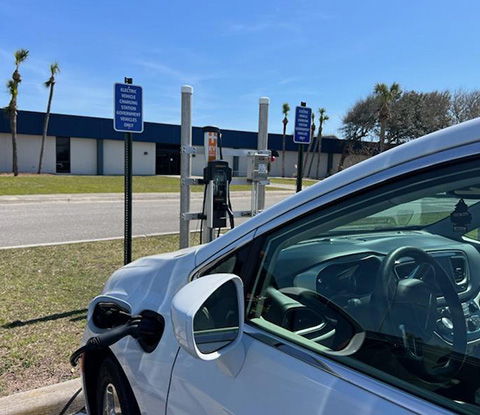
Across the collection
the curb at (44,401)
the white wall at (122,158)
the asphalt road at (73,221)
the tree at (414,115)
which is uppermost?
the tree at (414,115)

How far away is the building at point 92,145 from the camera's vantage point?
3381 cm

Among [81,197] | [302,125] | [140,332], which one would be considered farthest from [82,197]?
[140,332]

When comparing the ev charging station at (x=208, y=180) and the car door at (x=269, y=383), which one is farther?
A: the ev charging station at (x=208, y=180)

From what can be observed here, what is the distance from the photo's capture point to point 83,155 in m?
36.6

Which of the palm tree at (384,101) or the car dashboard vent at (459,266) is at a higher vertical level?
the palm tree at (384,101)

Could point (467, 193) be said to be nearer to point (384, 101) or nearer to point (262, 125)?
point (262, 125)

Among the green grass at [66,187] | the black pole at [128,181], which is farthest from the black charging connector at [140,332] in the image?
the green grass at [66,187]

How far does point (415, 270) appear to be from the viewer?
1.52 m

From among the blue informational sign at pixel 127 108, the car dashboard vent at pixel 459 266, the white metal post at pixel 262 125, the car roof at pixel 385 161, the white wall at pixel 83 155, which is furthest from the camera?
the white wall at pixel 83 155

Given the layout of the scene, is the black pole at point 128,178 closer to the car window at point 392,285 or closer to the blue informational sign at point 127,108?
the blue informational sign at point 127,108

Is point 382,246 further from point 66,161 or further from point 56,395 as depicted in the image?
point 66,161

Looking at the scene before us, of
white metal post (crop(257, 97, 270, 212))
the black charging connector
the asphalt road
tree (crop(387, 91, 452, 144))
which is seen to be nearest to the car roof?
the black charging connector

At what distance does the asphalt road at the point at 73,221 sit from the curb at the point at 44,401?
346 cm

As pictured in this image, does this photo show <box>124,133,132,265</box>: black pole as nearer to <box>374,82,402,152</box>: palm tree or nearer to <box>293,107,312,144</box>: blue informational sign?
<box>293,107,312,144</box>: blue informational sign
